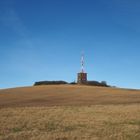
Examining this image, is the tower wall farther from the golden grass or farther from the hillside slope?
the golden grass

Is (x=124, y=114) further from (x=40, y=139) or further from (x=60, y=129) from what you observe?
(x=40, y=139)

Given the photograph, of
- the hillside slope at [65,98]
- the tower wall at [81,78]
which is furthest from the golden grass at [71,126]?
the tower wall at [81,78]

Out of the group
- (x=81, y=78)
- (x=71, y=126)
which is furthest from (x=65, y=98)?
(x=81, y=78)

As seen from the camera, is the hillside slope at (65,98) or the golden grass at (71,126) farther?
the hillside slope at (65,98)

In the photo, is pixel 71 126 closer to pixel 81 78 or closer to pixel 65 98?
pixel 65 98

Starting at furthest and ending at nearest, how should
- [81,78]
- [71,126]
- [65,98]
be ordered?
[81,78] → [65,98] → [71,126]

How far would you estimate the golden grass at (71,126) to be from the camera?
71.8 ft

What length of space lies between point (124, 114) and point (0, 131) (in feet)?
45.7

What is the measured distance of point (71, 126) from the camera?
26422 millimetres

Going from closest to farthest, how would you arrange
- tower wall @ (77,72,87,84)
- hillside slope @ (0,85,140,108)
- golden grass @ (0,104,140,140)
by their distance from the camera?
golden grass @ (0,104,140,140)
hillside slope @ (0,85,140,108)
tower wall @ (77,72,87,84)

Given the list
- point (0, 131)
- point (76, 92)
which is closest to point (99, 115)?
point (0, 131)

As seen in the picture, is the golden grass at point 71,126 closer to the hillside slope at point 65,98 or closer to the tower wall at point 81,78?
the hillside slope at point 65,98

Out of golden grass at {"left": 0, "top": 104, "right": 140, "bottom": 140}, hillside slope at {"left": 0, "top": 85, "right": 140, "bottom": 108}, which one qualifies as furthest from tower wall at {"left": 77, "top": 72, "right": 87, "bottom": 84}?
golden grass at {"left": 0, "top": 104, "right": 140, "bottom": 140}

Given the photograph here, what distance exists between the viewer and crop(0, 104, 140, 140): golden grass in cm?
2189
